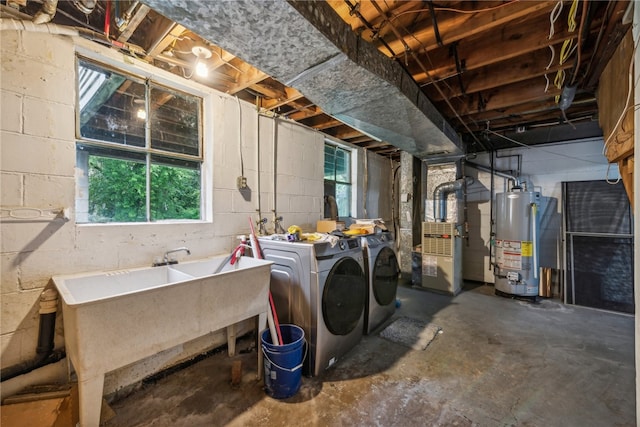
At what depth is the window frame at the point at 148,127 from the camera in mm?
1717

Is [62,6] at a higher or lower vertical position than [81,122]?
higher

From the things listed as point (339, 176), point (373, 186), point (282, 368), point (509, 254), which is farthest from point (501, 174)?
point (282, 368)

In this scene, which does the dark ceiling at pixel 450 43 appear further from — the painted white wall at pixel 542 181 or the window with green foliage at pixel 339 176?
the window with green foliage at pixel 339 176

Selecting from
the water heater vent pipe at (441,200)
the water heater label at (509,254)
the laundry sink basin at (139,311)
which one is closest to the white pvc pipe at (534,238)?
the water heater label at (509,254)

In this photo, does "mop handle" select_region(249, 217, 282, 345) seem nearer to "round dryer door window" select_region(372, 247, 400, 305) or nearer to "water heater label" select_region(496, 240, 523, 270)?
"round dryer door window" select_region(372, 247, 400, 305)

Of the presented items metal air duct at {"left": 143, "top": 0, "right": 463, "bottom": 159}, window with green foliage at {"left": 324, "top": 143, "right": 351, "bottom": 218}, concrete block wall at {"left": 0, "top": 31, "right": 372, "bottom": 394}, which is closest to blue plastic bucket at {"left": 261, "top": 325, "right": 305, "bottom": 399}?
concrete block wall at {"left": 0, "top": 31, "right": 372, "bottom": 394}

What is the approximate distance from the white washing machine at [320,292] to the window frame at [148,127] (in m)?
0.81

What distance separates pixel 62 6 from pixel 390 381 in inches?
136

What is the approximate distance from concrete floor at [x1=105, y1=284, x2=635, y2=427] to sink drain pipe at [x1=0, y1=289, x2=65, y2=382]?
1.80ft

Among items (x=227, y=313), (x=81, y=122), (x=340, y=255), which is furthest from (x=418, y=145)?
(x=81, y=122)

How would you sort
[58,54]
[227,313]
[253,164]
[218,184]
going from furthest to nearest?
[253,164]
[218,184]
[227,313]
[58,54]

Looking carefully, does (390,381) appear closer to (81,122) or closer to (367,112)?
(367,112)

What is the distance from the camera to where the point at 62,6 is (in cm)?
163

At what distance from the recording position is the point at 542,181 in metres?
3.99
